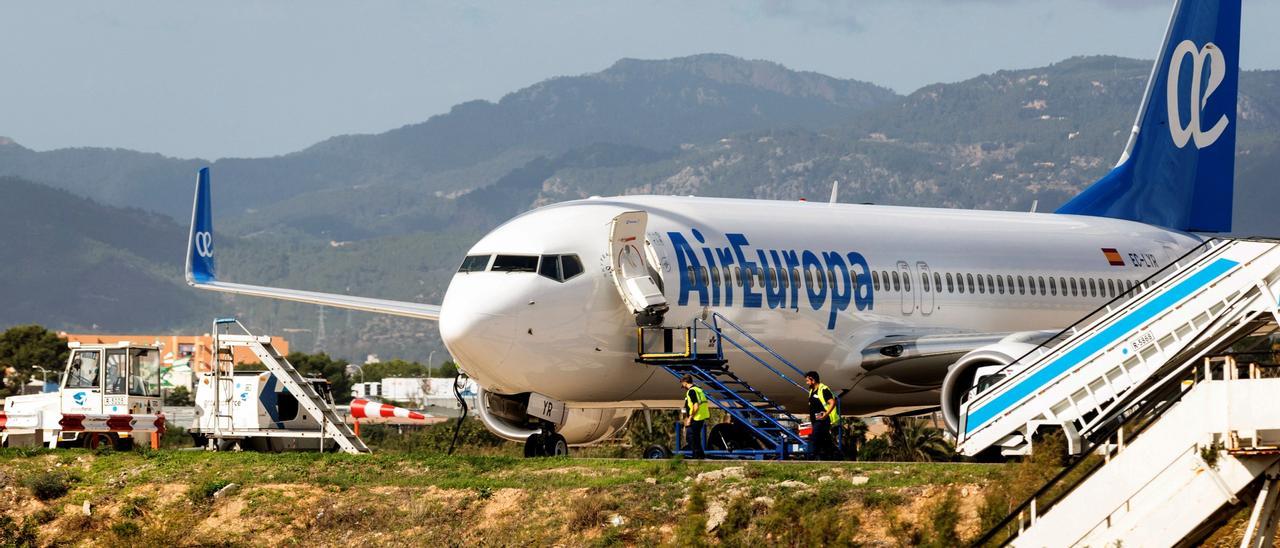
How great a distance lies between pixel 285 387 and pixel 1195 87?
1814 centimetres

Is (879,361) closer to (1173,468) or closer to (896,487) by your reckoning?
(896,487)

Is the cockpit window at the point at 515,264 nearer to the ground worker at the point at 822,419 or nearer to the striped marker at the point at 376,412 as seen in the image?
the ground worker at the point at 822,419

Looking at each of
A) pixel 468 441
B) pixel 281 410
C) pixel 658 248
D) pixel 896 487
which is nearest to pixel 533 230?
pixel 658 248

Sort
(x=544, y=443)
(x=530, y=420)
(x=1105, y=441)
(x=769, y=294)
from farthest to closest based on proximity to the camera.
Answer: (x=769, y=294), (x=530, y=420), (x=544, y=443), (x=1105, y=441)

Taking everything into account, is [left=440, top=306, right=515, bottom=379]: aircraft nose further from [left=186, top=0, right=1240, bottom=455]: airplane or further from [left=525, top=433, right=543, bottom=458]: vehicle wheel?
[left=525, top=433, right=543, bottom=458]: vehicle wheel

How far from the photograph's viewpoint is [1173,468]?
48.6ft

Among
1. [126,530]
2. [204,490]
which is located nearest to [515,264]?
[204,490]

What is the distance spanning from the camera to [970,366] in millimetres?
24172

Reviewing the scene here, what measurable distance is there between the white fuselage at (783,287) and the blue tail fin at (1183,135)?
2275 millimetres

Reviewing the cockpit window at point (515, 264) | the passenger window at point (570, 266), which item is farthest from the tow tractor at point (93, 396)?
the passenger window at point (570, 266)

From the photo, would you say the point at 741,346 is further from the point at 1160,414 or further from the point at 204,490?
the point at 1160,414

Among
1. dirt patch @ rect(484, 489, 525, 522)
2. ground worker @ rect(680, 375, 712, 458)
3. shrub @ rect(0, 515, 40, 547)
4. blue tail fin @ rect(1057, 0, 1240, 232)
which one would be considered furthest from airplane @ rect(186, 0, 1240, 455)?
shrub @ rect(0, 515, 40, 547)

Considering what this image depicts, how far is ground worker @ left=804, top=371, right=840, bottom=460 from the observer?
900 inches

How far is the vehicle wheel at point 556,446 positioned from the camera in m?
24.5
